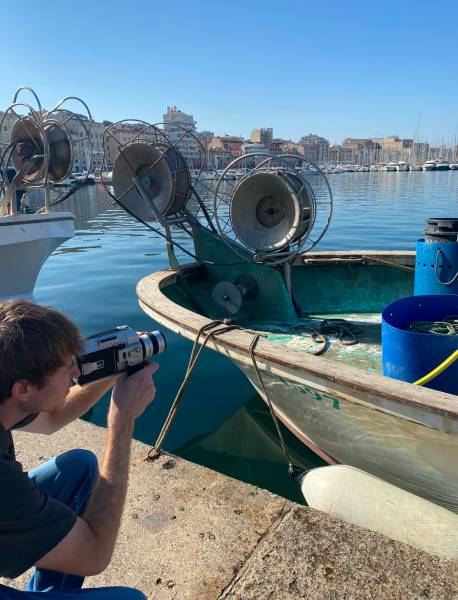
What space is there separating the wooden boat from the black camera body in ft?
5.36

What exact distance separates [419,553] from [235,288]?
3.65 metres

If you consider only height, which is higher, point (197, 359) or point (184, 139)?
point (184, 139)

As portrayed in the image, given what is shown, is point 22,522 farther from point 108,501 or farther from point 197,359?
point 197,359

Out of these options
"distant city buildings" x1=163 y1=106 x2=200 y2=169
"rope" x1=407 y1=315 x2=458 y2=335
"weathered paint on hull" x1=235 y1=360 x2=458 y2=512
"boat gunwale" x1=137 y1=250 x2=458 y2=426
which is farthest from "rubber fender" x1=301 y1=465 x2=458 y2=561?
"distant city buildings" x1=163 y1=106 x2=200 y2=169

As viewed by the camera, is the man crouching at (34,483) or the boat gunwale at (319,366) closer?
the man crouching at (34,483)

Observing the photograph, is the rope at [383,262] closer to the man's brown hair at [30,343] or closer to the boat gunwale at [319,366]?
the boat gunwale at [319,366]

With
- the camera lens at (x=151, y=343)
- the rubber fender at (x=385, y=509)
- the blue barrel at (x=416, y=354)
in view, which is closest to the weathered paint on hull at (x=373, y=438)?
the rubber fender at (x=385, y=509)

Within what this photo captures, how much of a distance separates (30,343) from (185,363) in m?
4.84

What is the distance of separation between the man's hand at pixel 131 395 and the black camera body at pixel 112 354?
49 mm

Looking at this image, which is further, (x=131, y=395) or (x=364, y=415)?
(x=364, y=415)

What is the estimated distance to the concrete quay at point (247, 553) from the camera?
6.73 feet

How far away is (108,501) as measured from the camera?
4.94 ft

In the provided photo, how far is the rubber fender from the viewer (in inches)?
101

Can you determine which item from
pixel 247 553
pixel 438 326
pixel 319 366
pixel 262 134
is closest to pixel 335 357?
pixel 438 326
